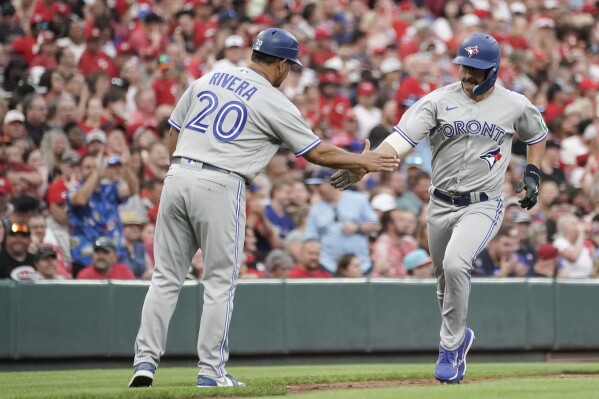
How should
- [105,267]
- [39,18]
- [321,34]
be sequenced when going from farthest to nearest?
[321,34] < [39,18] < [105,267]

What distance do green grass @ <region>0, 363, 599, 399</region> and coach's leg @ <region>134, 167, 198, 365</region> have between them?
299 mm

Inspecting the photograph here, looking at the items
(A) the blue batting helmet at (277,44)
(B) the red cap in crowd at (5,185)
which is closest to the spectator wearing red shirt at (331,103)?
(B) the red cap in crowd at (5,185)

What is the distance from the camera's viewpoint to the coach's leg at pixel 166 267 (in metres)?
7.22

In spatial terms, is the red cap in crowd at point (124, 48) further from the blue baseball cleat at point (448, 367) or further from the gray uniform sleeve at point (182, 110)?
the blue baseball cleat at point (448, 367)

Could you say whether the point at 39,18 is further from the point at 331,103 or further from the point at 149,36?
the point at 331,103

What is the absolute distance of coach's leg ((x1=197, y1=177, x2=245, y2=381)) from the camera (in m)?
7.18

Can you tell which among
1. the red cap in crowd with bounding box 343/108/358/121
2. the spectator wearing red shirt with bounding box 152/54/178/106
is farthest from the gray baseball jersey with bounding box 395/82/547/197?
the spectator wearing red shirt with bounding box 152/54/178/106

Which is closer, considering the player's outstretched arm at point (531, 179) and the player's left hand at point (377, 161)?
the player's left hand at point (377, 161)

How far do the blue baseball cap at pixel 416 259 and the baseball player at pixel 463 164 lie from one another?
4.11 metres

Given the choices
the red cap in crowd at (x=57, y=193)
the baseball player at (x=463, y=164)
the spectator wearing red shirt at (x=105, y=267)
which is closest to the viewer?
the baseball player at (x=463, y=164)

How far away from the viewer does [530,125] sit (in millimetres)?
8242

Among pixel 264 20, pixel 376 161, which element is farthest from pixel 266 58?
pixel 264 20

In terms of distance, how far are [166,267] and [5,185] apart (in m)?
4.90

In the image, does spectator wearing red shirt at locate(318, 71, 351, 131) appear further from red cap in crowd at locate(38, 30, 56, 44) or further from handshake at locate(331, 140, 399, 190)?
handshake at locate(331, 140, 399, 190)
